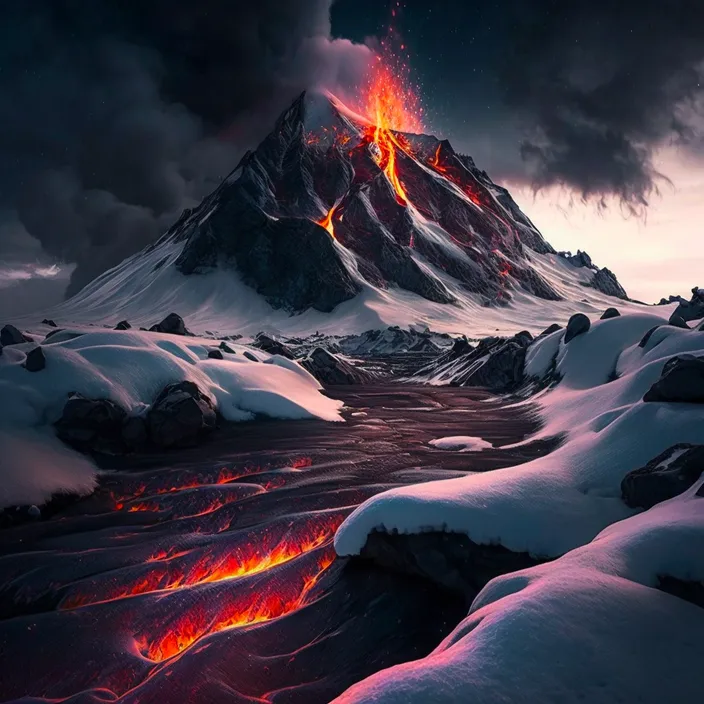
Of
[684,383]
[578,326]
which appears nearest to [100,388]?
[684,383]

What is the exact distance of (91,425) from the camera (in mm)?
14305

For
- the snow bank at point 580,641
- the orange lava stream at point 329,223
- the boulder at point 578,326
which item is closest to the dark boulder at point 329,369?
the boulder at point 578,326

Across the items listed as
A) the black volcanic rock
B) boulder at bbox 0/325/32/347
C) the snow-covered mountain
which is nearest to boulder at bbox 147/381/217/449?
boulder at bbox 0/325/32/347

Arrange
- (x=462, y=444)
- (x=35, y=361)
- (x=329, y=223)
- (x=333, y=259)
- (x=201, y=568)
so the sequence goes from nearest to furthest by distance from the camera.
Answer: (x=201, y=568) → (x=35, y=361) → (x=462, y=444) → (x=333, y=259) → (x=329, y=223)

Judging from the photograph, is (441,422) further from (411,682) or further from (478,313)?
(478,313)

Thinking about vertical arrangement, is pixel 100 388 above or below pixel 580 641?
above

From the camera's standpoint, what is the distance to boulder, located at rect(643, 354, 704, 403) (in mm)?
9336

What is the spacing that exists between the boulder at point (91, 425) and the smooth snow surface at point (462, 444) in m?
10.5

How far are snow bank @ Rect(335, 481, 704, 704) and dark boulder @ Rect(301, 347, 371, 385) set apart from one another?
33.4 m

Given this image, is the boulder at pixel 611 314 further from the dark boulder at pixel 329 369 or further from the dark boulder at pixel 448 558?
the dark boulder at pixel 329 369

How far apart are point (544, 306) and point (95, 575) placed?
173m

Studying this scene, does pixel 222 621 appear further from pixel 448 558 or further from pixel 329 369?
pixel 329 369

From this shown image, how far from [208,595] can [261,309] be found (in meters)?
140

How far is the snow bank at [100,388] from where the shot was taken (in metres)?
11.7
